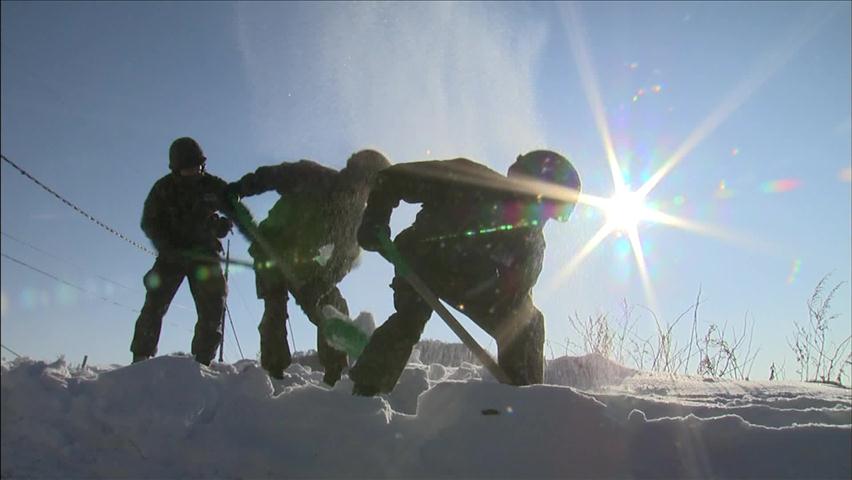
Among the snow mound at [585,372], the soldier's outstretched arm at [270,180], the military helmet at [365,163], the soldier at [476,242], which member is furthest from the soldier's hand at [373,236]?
the snow mound at [585,372]

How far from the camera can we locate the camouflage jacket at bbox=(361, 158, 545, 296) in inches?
115

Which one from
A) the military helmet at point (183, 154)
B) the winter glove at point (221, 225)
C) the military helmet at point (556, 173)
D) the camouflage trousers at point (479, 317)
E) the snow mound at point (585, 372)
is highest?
the military helmet at point (183, 154)

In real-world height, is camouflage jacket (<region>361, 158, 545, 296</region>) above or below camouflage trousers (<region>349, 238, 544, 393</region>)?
above

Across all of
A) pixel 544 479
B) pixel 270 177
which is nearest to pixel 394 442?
pixel 544 479

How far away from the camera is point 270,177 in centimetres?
404

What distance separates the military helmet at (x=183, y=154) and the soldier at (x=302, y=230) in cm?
33

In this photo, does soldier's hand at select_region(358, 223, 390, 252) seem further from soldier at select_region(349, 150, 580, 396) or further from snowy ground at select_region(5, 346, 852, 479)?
snowy ground at select_region(5, 346, 852, 479)

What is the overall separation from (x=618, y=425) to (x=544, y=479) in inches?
14.5

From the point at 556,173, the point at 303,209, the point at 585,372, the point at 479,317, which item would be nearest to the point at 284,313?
the point at 303,209

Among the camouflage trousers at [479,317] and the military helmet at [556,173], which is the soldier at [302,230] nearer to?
the camouflage trousers at [479,317]

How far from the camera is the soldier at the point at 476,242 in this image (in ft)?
9.53

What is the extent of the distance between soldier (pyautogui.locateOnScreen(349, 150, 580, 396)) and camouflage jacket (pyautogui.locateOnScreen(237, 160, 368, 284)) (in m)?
1.01

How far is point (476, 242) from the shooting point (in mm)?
2947

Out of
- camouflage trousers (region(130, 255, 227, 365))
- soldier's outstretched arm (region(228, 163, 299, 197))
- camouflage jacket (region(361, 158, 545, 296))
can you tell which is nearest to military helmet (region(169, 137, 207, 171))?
soldier's outstretched arm (region(228, 163, 299, 197))
